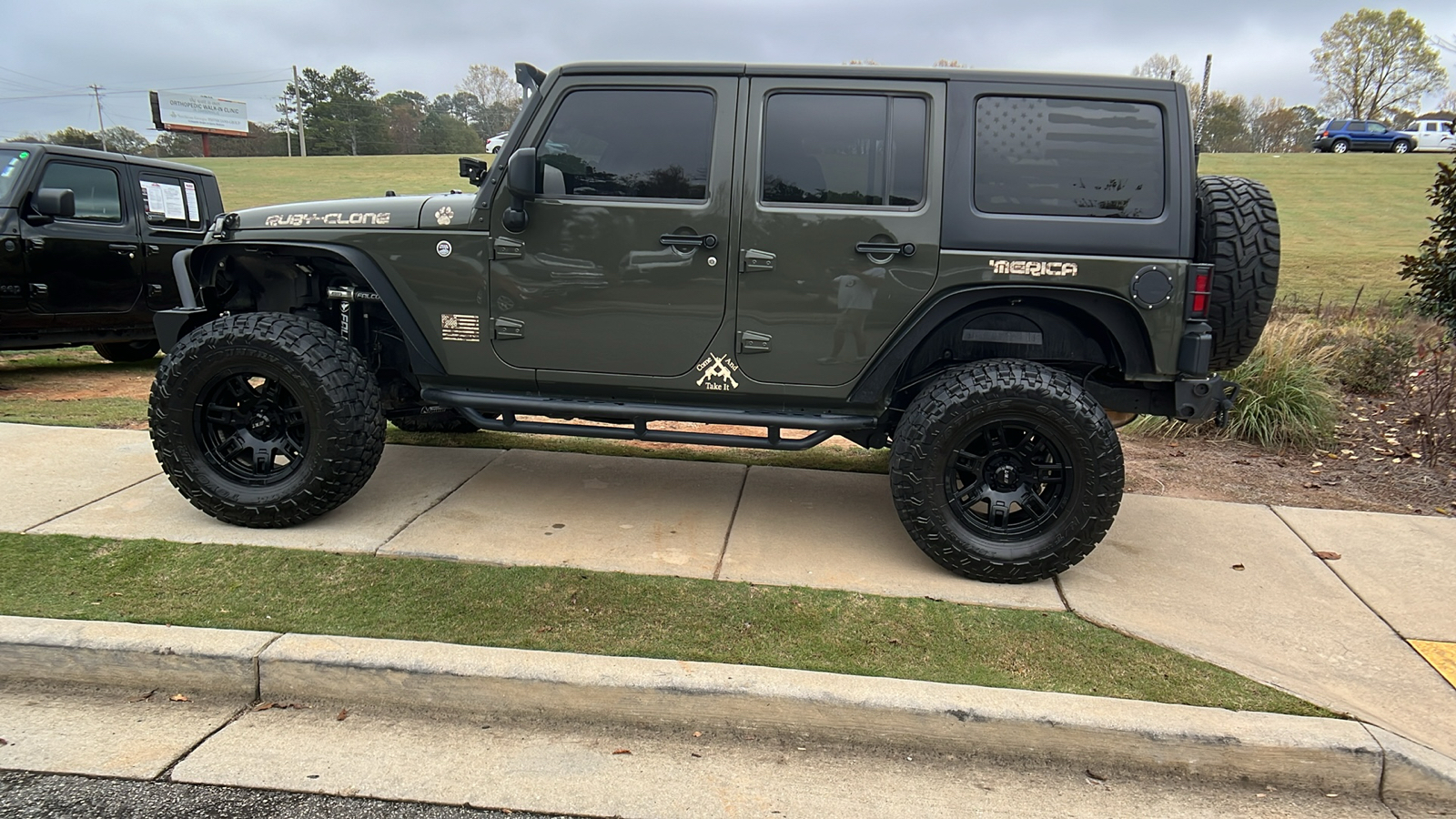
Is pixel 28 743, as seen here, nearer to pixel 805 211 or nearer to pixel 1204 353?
pixel 805 211

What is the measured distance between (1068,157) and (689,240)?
1650 millimetres

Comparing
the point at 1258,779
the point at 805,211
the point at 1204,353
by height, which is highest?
the point at 805,211

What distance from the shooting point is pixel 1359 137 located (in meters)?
39.3

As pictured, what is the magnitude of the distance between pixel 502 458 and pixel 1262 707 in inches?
163

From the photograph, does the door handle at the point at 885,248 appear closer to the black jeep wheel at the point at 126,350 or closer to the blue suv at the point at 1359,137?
the black jeep wheel at the point at 126,350

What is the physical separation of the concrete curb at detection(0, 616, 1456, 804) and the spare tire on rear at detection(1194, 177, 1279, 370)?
5.56 ft

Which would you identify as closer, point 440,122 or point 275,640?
point 275,640

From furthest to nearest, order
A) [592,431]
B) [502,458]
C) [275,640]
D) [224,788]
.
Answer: [502,458], [592,431], [275,640], [224,788]

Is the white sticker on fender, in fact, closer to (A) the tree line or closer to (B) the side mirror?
(B) the side mirror

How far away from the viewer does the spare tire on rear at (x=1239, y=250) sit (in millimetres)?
3574

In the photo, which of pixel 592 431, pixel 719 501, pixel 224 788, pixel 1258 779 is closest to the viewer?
pixel 224 788

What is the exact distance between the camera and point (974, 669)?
10.0ft

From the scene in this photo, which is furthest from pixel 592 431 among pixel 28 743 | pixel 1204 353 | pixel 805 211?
pixel 1204 353

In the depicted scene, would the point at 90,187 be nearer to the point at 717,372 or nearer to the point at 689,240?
the point at 689,240
